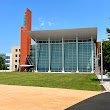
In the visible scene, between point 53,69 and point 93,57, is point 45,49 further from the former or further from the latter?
point 93,57

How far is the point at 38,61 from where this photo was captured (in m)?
92.0

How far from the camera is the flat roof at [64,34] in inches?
3236

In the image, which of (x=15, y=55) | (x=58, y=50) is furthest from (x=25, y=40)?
(x=15, y=55)

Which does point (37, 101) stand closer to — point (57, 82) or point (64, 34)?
point (57, 82)

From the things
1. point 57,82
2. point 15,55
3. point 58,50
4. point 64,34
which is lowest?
point 57,82

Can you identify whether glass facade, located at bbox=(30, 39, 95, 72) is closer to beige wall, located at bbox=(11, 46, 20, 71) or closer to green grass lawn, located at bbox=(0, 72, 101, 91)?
green grass lawn, located at bbox=(0, 72, 101, 91)

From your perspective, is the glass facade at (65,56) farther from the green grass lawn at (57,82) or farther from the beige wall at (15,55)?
the beige wall at (15,55)

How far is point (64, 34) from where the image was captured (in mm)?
86562

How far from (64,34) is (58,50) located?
719cm

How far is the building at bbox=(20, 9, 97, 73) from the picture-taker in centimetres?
8719

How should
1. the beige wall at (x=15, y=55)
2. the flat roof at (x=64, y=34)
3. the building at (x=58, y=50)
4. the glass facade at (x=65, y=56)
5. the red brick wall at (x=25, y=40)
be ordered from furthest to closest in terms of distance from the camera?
the beige wall at (x=15, y=55) < the red brick wall at (x=25, y=40) < the glass facade at (x=65, y=56) < the building at (x=58, y=50) < the flat roof at (x=64, y=34)

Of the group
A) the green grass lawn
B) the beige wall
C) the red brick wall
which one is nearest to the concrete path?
the green grass lawn

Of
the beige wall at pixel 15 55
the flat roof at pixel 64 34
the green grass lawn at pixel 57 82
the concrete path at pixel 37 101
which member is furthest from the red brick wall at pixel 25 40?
the concrete path at pixel 37 101

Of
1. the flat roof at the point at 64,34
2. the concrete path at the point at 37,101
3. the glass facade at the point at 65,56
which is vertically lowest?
the concrete path at the point at 37,101
